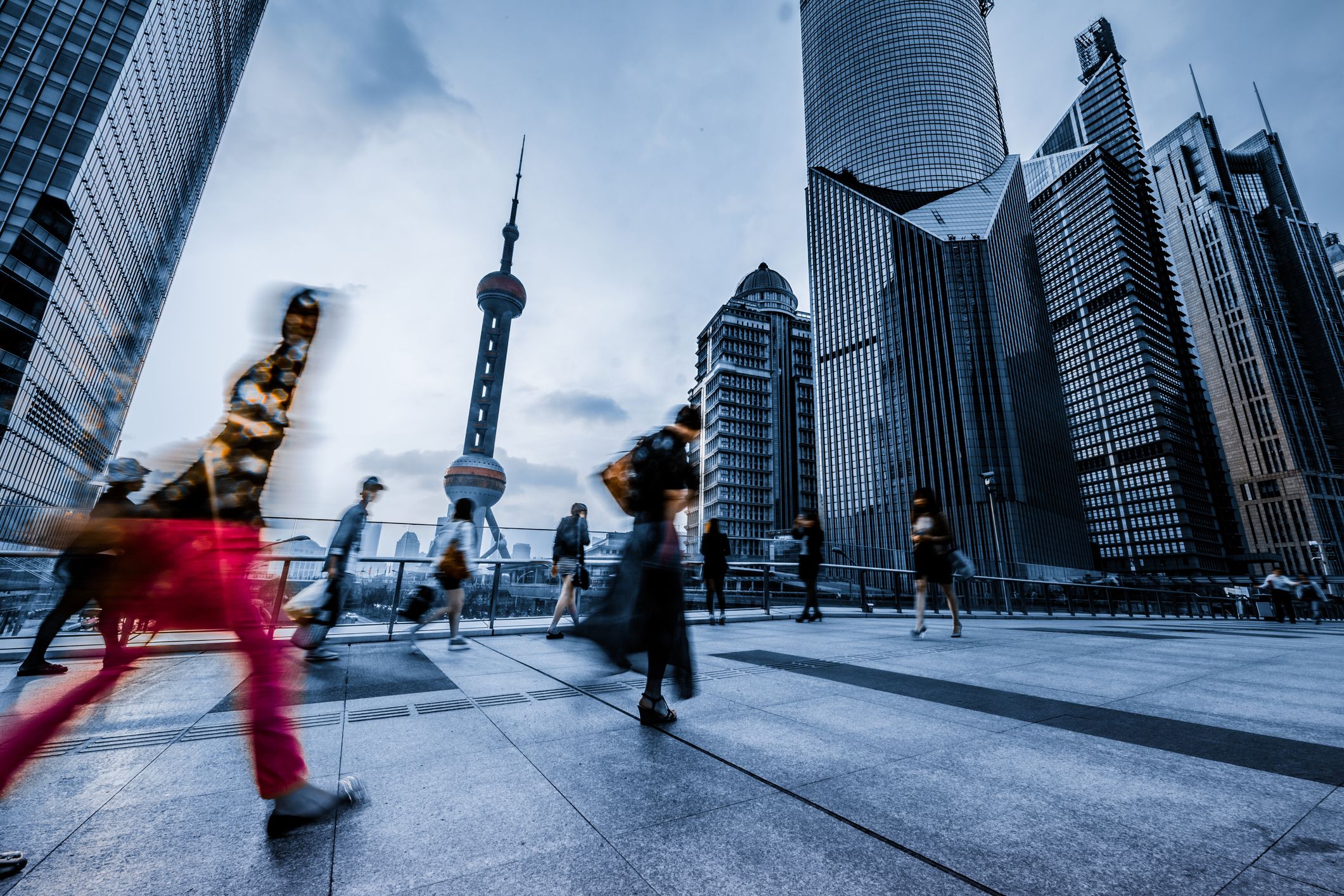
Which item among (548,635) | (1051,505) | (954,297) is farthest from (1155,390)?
(548,635)

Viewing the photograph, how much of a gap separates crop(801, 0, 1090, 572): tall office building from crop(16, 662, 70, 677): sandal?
5925cm

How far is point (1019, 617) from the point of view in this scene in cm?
1447

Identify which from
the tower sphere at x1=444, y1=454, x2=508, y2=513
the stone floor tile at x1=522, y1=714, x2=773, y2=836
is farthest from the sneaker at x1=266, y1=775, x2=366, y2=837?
the tower sphere at x1=444, y1=454, x2=508, y2=513

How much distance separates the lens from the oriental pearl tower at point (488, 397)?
79812 millimetres

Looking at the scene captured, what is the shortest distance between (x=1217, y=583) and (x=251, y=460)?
130 metres

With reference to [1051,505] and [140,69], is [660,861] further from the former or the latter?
[1051,505]

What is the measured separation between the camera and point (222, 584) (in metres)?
1.92

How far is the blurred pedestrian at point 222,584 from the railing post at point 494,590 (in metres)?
6.15

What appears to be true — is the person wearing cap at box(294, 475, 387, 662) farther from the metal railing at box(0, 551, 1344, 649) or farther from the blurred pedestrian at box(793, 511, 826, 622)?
the blurred pedestrian at box(793, 511, 826, 622)

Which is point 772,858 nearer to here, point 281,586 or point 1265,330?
point 281,586

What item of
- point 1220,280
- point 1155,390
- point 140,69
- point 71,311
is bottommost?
point 71,311

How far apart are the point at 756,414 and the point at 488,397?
44.1 metres

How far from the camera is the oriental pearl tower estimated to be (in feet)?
262

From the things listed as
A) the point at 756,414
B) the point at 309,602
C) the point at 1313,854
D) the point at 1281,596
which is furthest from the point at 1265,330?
the point at 309,602
